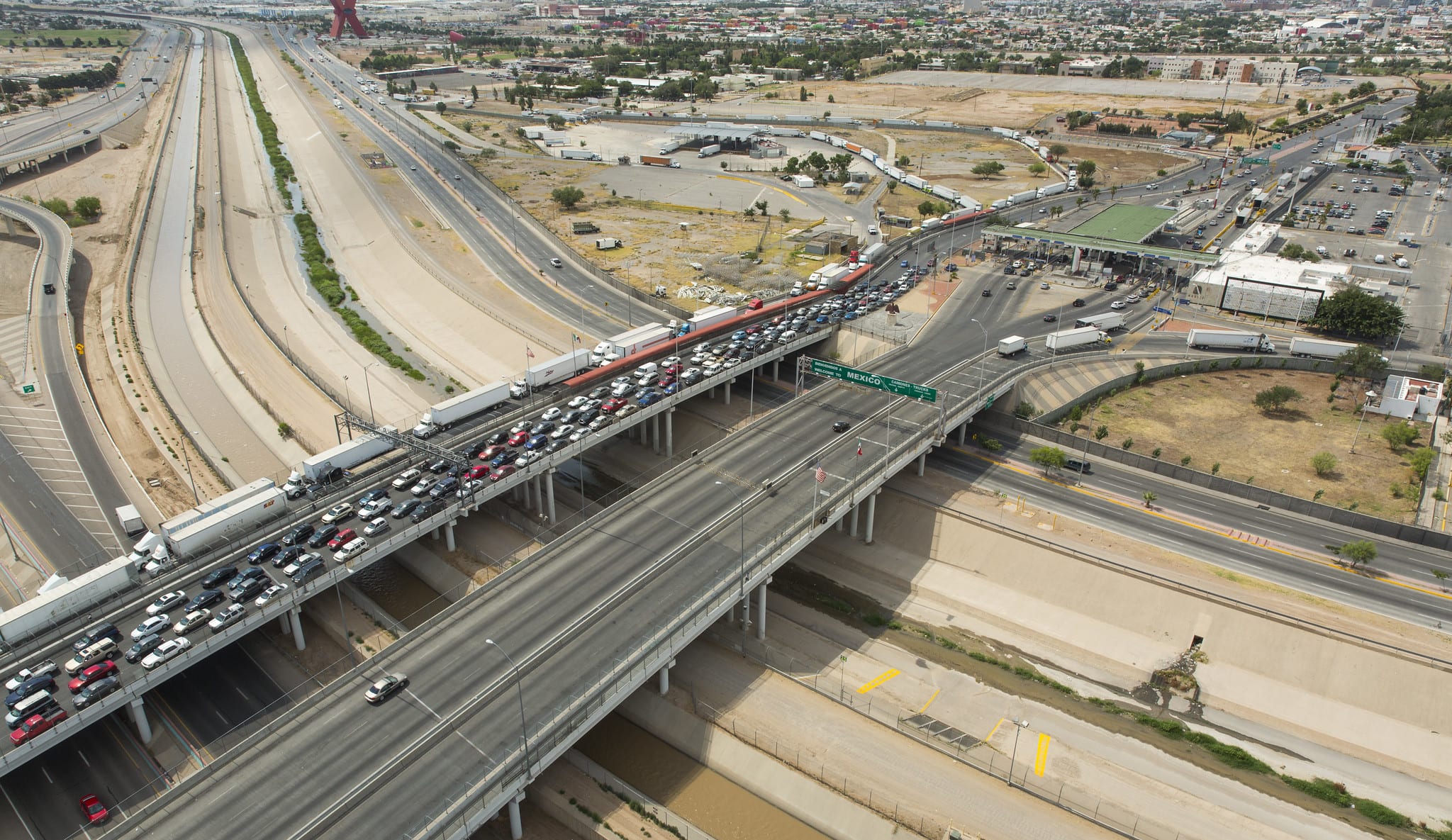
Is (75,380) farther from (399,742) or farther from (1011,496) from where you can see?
(1011,496)

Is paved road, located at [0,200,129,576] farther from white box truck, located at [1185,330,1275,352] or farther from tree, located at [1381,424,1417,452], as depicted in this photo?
tree, located at [1381,424,1417,452]

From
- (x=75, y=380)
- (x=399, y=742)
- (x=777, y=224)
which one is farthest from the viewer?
(x=777, y=224)

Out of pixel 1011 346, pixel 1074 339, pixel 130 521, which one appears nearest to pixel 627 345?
pixel 1011 346

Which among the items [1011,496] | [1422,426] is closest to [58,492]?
[1011,496]

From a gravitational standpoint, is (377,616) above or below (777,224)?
below

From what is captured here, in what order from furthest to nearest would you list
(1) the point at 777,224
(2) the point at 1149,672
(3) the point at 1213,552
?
(1) the point at 777,224 → (3) the point at 1213,552 → (2) the point at 1149,672

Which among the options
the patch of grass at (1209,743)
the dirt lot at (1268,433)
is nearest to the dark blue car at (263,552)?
the patch of grass at (1209,743)

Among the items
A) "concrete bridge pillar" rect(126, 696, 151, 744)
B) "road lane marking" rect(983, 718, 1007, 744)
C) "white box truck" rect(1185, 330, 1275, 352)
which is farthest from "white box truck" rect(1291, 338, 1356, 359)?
"concrete bridge pillar" rect(126, 696, 151, 744)

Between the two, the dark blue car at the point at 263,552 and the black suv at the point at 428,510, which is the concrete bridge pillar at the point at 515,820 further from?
the dark blue car at the point at 263,552
